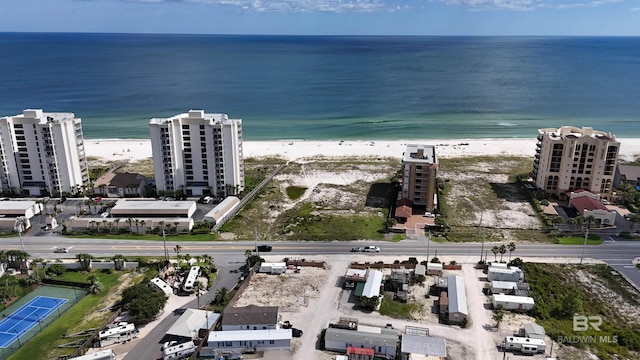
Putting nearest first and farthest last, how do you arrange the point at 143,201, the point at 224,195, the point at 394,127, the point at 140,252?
the point at 140,252
the point at 143,201
the point at 224,195
the point at 394,127

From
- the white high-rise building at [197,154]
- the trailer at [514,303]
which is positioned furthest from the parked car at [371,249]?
the white high-rise building at [197,154]

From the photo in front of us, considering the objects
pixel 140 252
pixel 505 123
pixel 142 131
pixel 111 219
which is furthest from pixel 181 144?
pixel 505 123

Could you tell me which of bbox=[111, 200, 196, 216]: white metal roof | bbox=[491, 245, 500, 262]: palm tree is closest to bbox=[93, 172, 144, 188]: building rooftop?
bbox=[111, 200, 196, 216]: white metal roof

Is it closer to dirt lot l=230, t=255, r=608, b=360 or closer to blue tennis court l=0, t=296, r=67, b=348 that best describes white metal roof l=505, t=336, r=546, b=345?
dirt lot l=230, t=255, r=608, b=360

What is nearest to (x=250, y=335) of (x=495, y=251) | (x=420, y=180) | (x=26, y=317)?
(x=26, y=317)

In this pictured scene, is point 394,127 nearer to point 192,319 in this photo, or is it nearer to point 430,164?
point 430,164

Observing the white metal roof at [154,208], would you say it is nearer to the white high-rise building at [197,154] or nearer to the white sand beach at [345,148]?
the white high-rise building at [197,154]

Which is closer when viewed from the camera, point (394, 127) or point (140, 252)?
point (140, 252)
